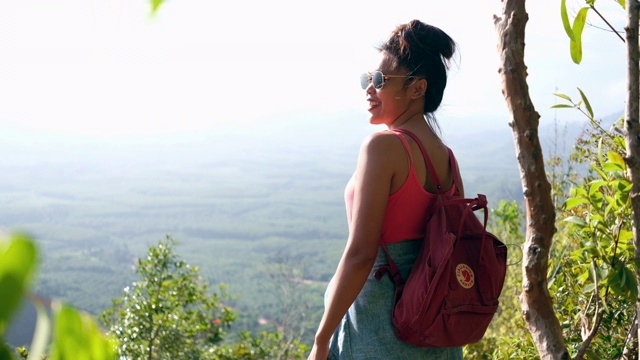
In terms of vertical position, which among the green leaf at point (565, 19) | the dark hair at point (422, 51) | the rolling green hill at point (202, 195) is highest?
the green leaf at point (565, 19)

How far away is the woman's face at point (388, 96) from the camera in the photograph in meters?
1.74

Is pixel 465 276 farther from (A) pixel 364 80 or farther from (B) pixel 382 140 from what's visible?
(A) pixel 364 80

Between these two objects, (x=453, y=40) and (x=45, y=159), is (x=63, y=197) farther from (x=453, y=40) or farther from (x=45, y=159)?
(x=453, y=40)

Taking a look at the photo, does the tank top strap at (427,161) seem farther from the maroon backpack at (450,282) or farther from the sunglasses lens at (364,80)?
the sunglasses lens at (364,80)

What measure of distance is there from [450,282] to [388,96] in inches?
17.6

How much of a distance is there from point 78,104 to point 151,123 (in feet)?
24.5

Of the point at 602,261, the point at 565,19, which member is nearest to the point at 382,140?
the point at 565,19

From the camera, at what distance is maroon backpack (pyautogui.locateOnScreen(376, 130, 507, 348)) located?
1.53 metres

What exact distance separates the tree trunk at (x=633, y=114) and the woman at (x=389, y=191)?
38 cm

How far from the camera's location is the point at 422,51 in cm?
Answer: 174

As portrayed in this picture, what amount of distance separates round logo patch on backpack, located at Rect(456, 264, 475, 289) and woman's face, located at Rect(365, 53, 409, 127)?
37 centimetres

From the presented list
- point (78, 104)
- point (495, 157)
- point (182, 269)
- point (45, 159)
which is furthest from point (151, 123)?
point (182, 269)

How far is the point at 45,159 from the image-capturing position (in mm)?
58062

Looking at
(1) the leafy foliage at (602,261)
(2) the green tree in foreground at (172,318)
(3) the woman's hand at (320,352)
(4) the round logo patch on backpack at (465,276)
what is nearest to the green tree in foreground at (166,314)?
(2) the green tree in foreground at (172,318)
